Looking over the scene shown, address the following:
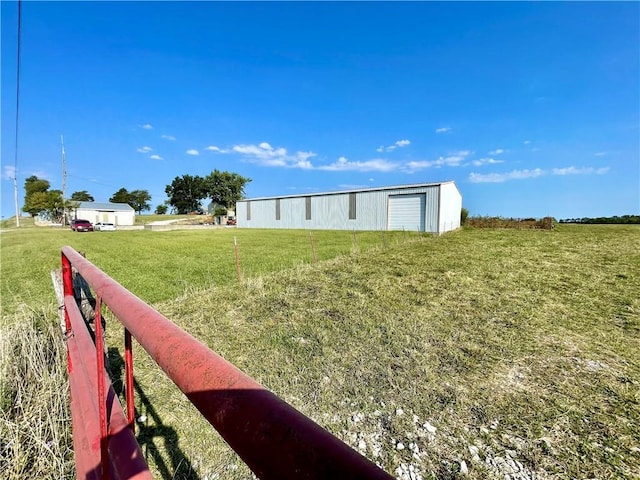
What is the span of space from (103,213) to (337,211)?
4461 cm

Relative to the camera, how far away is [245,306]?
17.1 ft

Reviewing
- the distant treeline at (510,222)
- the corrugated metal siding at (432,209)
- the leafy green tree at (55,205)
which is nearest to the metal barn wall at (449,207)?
the corrugated metal siding at (432,209)

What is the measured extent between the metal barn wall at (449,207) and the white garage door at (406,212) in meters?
1.20

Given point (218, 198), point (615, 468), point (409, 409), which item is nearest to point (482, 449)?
point (409, 409)

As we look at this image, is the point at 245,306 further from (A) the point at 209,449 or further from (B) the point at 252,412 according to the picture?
(B) the point at 252,412

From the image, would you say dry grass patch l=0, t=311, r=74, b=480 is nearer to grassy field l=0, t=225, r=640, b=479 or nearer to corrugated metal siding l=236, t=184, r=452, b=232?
grassy field l=0, t=225, r=640, b=479

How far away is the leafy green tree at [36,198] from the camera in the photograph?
48.3 metres

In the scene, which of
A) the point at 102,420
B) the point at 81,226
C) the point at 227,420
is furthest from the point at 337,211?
the point at 81,226

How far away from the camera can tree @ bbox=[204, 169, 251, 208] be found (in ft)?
220

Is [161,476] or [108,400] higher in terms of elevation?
[108,400]

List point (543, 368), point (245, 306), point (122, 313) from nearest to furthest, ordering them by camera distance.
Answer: point (122, 313) → point (543, 368) → point (245, 306)

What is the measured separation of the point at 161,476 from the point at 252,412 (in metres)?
2.38

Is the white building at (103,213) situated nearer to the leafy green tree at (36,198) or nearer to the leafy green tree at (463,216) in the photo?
the leafy green tree at (36,198)

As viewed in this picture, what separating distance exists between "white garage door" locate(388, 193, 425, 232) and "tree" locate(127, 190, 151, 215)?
3138 inches
